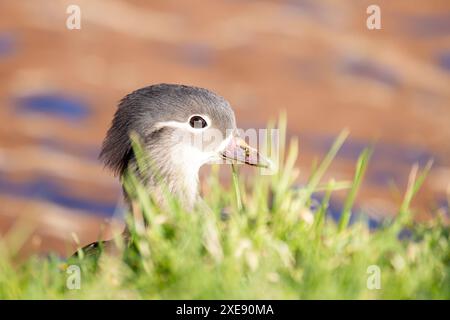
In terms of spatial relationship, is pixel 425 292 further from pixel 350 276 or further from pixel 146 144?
pixel 146 144

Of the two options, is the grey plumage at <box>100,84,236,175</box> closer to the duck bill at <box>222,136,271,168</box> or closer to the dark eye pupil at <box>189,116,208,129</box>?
the dark eye pupil at <box>189,116,208,129</box>

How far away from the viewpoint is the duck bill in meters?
4.74

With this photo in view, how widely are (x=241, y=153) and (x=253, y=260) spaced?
164cm

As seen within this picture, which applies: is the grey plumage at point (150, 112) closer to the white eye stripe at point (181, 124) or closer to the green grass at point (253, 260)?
the white eye stripe at point (181, 124)

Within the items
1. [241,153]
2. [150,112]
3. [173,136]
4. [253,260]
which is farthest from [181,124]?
[253,260]

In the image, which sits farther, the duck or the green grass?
the duck

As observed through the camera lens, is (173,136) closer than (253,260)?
No

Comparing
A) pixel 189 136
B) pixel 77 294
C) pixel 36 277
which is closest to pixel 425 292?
pixel 77 294

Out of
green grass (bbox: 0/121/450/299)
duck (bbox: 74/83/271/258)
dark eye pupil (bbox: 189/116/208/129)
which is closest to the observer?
green grass (bbox: 0/121/450/299)

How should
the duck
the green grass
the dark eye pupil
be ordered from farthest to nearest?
the dark eye pupil, the duck, the green grass

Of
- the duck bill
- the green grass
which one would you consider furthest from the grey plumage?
the green grass

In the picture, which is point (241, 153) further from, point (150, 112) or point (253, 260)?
point (253, 260)

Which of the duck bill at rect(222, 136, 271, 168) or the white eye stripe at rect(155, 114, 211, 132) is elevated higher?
the white eye stripe at rect(155, 114, 211, 132)

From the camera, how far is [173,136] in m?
4.60
